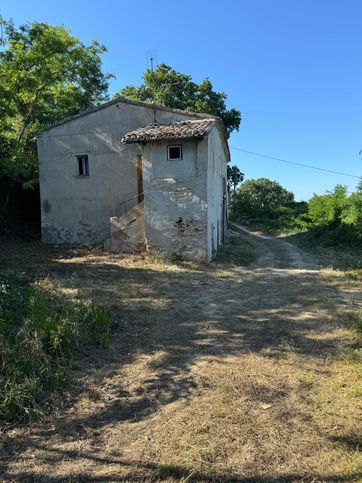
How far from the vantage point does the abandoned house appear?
14266 mm

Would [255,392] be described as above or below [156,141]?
below

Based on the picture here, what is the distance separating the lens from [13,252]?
49.1ft

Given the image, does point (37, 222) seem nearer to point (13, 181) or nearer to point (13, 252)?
point (13, 181)

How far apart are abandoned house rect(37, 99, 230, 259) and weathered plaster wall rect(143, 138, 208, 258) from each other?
4 cm

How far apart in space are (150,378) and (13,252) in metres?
11.5

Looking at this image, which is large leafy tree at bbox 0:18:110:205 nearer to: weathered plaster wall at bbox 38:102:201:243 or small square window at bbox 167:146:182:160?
weathered plaster wall at bbox 38:102:201:243

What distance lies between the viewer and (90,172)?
17.2 metres

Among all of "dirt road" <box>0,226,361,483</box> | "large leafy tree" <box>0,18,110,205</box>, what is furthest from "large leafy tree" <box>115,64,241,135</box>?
"dirt road" <box>0,226,361,483</box>

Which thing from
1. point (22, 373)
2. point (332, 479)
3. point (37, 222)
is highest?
point (37, 222)

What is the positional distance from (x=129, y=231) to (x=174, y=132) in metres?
4.08

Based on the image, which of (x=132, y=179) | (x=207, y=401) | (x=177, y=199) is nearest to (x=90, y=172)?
(x=132, y=179)

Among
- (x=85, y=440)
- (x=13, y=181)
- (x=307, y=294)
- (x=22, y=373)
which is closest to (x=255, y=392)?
(x=85, y=440)

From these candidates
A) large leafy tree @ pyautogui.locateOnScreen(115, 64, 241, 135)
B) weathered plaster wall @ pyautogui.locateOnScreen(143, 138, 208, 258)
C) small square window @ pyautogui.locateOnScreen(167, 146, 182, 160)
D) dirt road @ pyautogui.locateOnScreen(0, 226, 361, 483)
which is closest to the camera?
dirt road @ pyautogui.locateOnScreen(0, 226, 361, 483)

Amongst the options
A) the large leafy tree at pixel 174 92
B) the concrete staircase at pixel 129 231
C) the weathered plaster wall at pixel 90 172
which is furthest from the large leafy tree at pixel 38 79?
the large leafy tree at pixel 174 92
